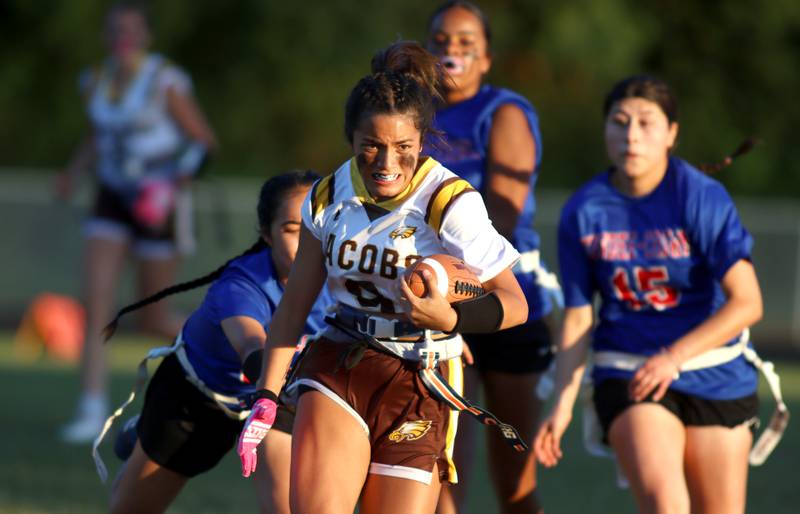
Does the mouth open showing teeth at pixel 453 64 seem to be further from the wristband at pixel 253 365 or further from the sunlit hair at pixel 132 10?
the sunlit hair at pixel 132 10

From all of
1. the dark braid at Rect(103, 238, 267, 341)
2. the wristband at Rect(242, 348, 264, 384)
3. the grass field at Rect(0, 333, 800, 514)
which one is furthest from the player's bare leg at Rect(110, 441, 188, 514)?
the grass field at Rect(0, 333, 800, 514)

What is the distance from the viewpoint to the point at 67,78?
21484 mm

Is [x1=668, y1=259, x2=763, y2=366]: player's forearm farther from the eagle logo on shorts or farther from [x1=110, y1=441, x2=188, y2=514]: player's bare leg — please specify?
[x1=110, y1=441, x2=188, y2=514]: player's bare leg

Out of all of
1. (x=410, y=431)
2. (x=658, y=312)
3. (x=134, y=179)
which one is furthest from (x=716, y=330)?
(x=134, y=179)

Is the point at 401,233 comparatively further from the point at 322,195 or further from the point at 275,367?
the point at 275,367

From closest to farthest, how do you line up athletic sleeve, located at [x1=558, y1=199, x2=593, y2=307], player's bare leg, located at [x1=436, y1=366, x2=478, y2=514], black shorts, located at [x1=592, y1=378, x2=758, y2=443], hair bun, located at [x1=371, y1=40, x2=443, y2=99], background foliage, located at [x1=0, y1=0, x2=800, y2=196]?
hair bun, located at [x1=371, y1=40, x2=443, y2=99]
black shorts, located at [x1=592, y1=378, x2=758, y2=443]
athletic sleeve, located at [x1=558, y1=199, x2=593, y2=307]
player's bare leg, located at [x1=436, y1=366, x2=478, y2=514]
background foliage, located at [x1=0, y1=0, x2=800, y2=196]

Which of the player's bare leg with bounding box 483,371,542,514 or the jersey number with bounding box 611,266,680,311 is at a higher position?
the jersey number with bounding box 611,266,680,311

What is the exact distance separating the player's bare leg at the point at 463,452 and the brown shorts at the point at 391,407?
1.09 m

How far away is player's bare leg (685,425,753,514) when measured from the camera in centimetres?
→ 477

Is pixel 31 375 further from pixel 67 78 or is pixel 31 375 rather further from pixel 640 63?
pixel 640 63

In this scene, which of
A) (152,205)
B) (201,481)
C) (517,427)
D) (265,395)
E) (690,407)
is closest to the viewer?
(265,395)

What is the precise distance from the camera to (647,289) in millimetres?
4887

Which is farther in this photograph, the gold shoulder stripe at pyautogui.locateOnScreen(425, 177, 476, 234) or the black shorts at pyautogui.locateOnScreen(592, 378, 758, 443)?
the black shorts at pyautogui.locateOnScreen(592, 378, 758, 443)

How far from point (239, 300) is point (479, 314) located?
3.65 feet
